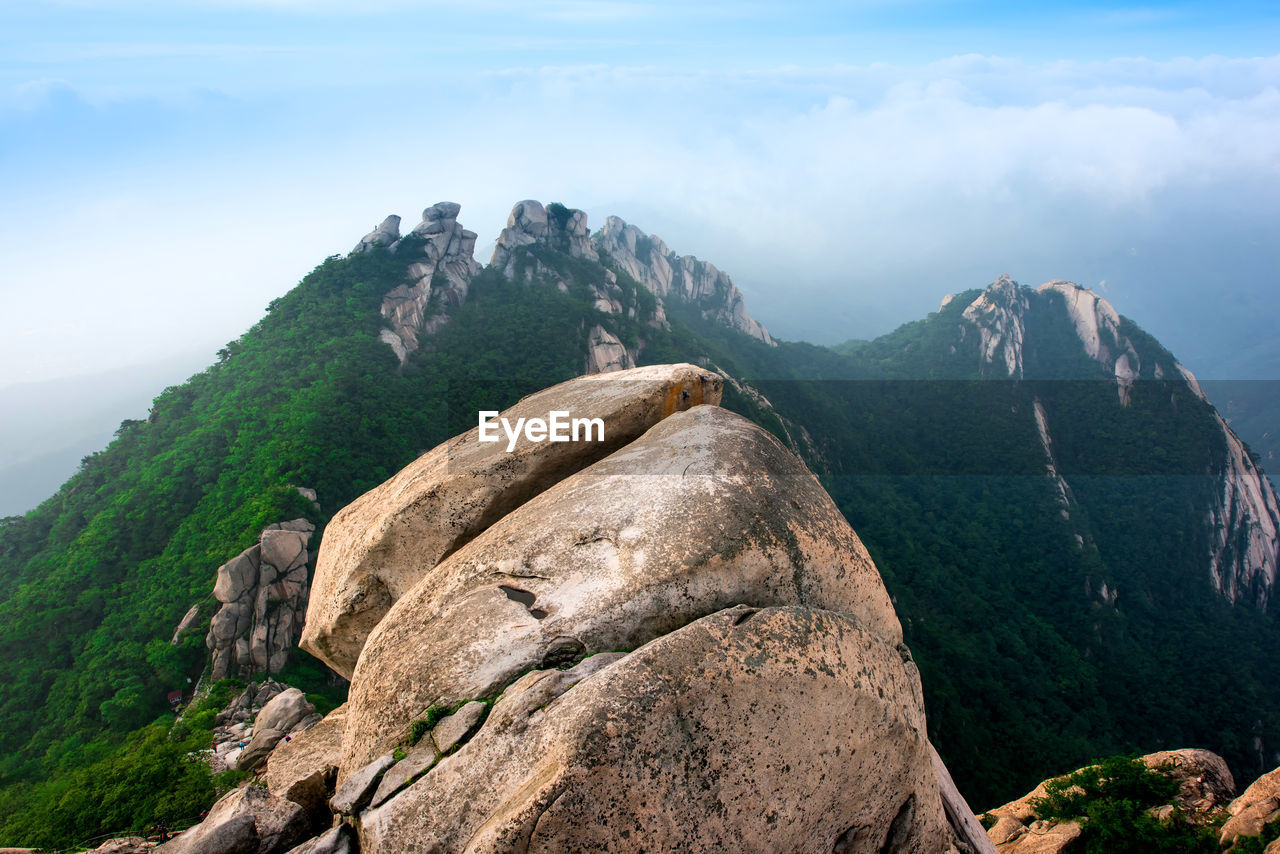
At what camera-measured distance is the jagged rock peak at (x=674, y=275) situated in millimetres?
91000

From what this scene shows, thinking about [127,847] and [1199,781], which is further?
[1199,781]

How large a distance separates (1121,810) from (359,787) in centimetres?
1698

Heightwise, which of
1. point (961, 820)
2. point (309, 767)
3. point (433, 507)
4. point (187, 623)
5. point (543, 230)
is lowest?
point (187, 623)

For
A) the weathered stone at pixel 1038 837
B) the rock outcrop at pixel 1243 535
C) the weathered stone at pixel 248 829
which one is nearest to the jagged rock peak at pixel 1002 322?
the rock outcrop at pixel 1243 535

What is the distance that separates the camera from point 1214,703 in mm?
39156

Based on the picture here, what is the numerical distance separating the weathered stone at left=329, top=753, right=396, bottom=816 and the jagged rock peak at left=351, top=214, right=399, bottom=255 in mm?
53357

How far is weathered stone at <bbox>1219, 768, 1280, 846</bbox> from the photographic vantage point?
12.6m

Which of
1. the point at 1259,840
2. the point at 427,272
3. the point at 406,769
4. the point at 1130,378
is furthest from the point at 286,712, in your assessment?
the point at 1130,378

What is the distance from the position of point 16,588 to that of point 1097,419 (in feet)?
286

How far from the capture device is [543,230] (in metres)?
66.4

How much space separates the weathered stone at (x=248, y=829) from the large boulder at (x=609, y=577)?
79cm

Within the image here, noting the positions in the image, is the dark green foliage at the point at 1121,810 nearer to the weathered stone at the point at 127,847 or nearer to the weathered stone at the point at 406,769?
the weathered stone at the point at 406,769

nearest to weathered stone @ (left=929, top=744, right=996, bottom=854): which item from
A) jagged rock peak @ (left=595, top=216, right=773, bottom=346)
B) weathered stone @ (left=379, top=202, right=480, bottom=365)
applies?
weathered stone @ (left=379, top=202, right=480, bottom=365)

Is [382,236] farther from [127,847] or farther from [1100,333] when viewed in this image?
[1100,333]
